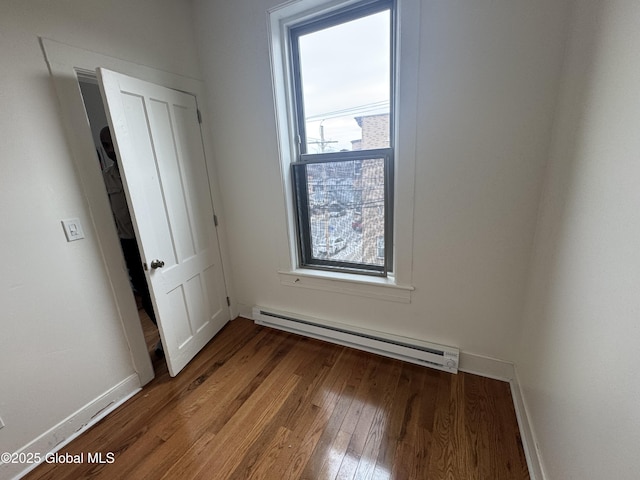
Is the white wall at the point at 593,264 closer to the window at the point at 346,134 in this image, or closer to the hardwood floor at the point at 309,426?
the hardwood floor at the point at 309,426

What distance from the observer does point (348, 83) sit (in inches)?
68.8

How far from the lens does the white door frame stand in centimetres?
132

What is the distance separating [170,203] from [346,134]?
4.34 feet

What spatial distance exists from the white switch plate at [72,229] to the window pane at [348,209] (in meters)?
1.42

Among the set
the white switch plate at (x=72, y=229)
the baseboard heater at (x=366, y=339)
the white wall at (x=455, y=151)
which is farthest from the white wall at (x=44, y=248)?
the baseboard heater at (x=366, y=339)

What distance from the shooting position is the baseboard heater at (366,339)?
5.69 ft

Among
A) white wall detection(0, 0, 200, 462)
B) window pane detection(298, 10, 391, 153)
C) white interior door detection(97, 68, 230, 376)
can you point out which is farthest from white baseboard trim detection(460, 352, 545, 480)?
white wall detection(0, 0, 200, 462)

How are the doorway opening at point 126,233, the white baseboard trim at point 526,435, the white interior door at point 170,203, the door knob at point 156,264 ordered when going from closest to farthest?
the white baseboard trim at point 526,435 → the white interior door at point 170,203 → the door knob at point 156,264 → the doorway opening at point 126,233

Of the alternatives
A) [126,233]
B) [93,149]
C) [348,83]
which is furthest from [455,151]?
[126,233]

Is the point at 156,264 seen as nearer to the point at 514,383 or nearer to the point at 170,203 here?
the point at 170,203

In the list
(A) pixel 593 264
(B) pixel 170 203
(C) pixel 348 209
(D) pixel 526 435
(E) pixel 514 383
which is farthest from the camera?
→ (C) pixel 348 209

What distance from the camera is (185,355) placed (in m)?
1.92

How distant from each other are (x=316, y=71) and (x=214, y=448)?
241 cm

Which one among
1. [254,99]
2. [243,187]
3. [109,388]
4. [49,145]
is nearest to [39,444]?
[109,388]
